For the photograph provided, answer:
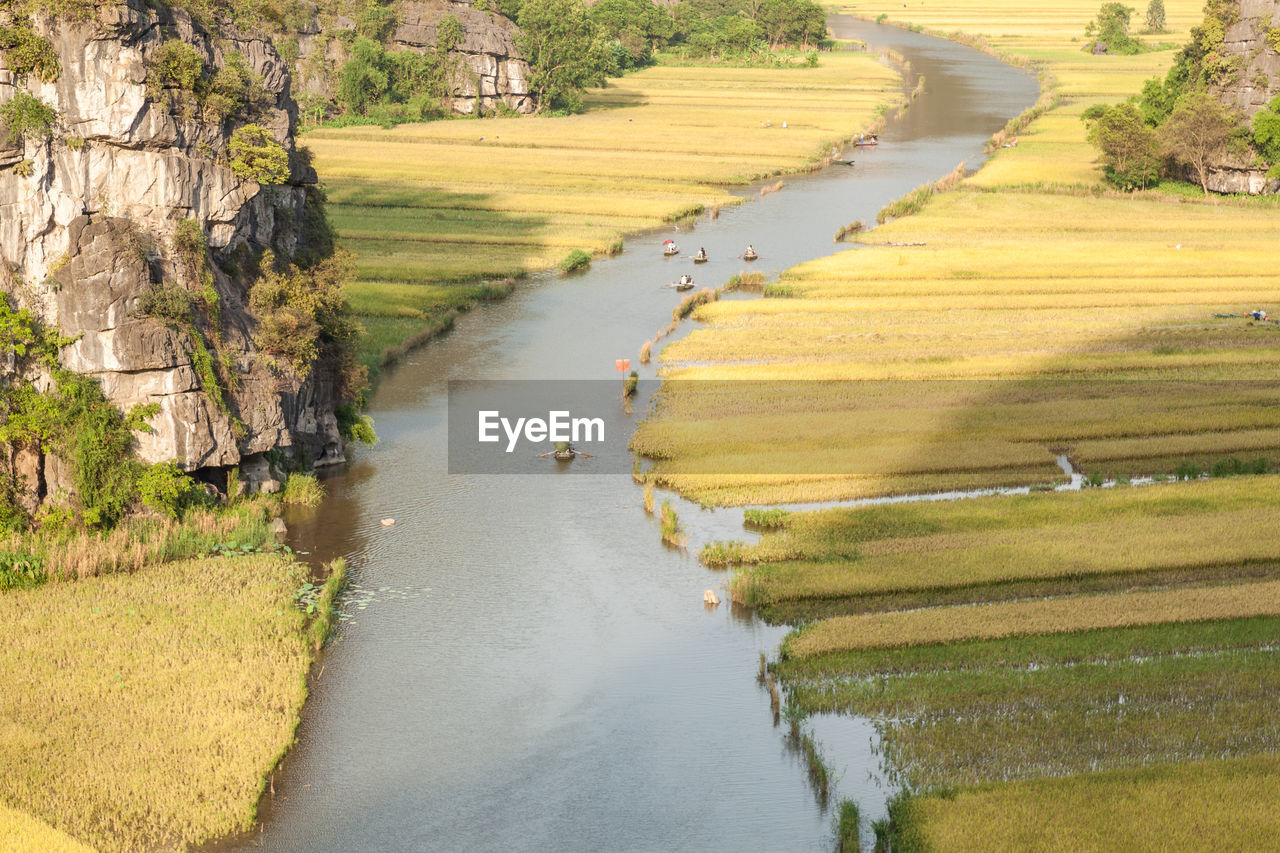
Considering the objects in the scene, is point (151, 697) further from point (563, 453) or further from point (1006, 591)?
point (1006, 591)

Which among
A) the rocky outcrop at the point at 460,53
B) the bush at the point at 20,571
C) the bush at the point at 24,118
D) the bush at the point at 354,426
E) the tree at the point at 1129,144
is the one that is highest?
the rocky outcrop at the point at 460,53

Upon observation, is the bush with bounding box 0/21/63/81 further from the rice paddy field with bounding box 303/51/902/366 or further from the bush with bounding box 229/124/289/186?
the rice paddy field with bounding box 303/51/902/366

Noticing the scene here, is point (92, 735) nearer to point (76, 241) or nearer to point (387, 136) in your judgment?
point (76, 241)

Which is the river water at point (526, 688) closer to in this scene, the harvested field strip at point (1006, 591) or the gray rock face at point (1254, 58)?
the harvested field strip at point (1006, 591)

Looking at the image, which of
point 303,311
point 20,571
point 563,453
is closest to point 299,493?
point 303,311

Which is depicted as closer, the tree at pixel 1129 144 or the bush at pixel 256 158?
the bush at pixel 256 158

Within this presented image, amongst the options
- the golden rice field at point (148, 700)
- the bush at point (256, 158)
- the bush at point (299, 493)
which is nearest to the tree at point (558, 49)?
the bush at point (256, 158)
